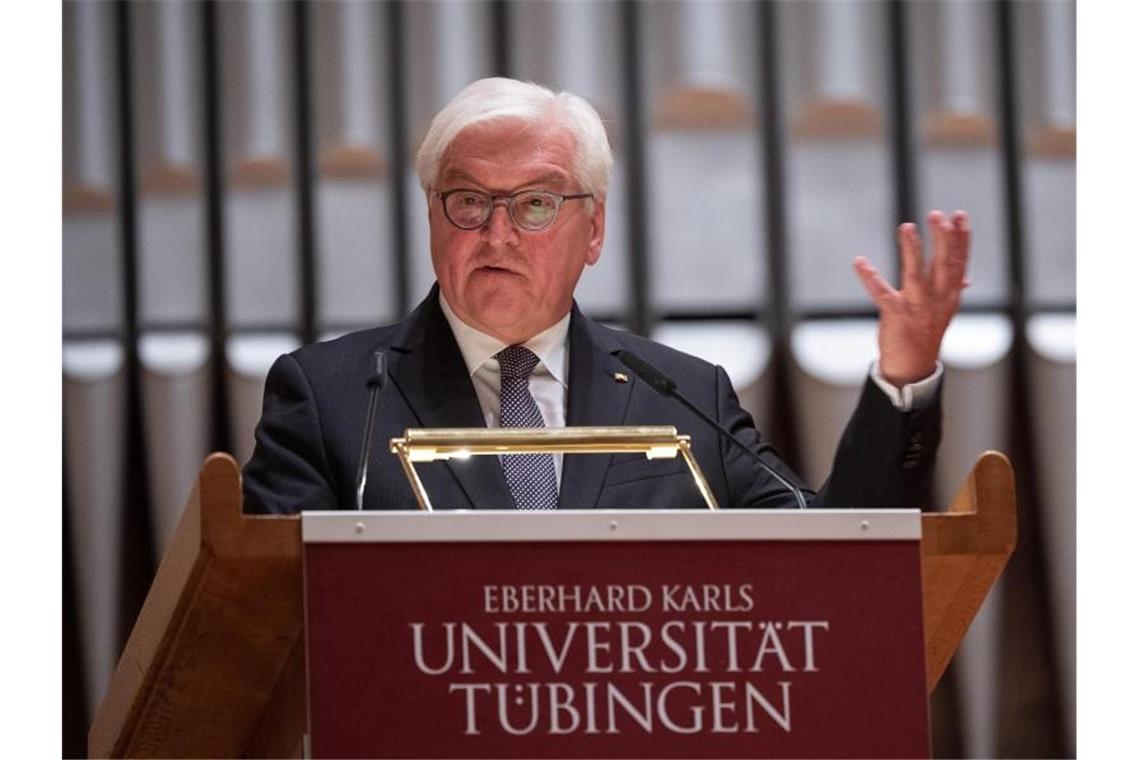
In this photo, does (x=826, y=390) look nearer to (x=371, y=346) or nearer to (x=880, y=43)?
(x=880, y=43)

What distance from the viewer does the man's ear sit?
298 centimetres

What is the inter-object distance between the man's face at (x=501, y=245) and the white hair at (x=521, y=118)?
0.02 m

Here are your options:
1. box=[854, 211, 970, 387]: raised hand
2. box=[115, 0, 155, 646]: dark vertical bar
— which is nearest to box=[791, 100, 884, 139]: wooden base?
box=[115, 0, 155, 646]: dark vertical bar

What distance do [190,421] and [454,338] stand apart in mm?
2101

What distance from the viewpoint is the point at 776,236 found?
4766 millimetres

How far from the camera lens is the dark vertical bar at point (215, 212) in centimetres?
480

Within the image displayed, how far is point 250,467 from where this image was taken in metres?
2.64

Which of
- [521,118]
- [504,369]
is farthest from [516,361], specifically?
[521,118]

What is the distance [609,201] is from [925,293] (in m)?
2.67

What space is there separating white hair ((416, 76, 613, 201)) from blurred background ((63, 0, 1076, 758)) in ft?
5.98

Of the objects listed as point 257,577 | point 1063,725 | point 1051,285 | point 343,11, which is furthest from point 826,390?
point 257,577

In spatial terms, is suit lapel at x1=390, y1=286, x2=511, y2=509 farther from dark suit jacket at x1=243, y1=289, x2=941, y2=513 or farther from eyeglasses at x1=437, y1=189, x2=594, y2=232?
eyeglasses at x1=437, y1=189, x2=594, y2=232

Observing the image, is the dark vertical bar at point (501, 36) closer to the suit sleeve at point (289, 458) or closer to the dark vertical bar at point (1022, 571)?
the dark vertical bar at point (1022, 571)

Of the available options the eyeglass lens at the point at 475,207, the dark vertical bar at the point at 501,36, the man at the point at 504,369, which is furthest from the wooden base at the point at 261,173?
the eyeglass lens at the point at 475,207
